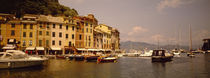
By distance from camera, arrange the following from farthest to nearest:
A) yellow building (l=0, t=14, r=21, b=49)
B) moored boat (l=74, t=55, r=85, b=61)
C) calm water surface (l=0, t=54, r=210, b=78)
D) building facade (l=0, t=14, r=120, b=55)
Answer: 1. building facade (l=0, t=14, r=120, b=55)
2. yellow building (l=0, t=14, r=21, b=49)
3. moored boat (l=74, t=55, r=85, b=61)
4. calm water surface (l=0, t=54, r=210, b=78)

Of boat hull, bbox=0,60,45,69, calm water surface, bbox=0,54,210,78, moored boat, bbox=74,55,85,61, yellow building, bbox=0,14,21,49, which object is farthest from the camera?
yellow building, bbox=0,14,21,49

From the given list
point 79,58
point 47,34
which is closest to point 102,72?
point 79,58

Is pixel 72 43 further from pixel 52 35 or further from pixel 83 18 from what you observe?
pixel 83 18

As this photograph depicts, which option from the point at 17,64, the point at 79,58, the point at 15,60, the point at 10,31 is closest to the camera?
the point at 15,60

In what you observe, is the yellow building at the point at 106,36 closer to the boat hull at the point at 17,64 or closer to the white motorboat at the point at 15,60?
the boat hull at the point at 17,64

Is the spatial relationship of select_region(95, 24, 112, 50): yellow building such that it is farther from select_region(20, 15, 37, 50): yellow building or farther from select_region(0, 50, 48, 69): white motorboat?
select_region(0, 50, 48, 69): white motorboat

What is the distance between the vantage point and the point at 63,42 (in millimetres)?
58500

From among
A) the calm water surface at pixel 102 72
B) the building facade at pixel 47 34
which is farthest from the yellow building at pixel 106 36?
the calm water surface at pixel 102 72

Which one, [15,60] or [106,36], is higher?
[106,36]

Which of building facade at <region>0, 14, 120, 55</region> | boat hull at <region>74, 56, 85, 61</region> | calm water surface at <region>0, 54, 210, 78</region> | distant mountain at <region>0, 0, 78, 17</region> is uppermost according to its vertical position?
distant mountain at <region>0, 0, 78, 17</region>

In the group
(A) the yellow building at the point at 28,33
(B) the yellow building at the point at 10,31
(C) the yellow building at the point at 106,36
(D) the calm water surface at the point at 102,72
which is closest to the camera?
(D) the calm water surface at the point at 102,72

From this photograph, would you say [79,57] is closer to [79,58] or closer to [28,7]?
[79,58]

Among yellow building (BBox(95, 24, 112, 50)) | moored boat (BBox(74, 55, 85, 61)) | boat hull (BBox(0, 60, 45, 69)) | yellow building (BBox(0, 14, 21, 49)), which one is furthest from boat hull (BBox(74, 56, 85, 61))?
yellow building (BBox(95, 24, 112, 50))

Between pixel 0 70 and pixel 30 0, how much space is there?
52.8 meters
